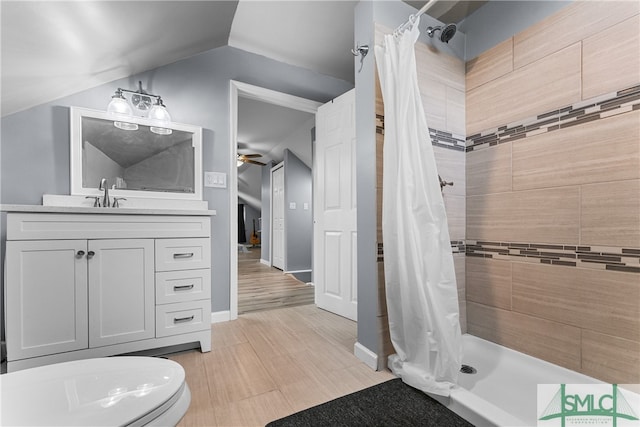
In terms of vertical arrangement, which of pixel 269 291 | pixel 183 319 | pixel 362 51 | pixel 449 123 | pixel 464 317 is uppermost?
pixel 362 51

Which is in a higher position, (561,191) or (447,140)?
(447,140)

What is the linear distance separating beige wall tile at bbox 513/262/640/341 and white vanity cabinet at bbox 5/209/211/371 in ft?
6.28

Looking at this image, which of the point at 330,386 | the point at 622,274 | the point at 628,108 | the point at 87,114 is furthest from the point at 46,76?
the point at 622,274

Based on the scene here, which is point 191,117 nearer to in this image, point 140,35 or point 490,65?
point 140,35

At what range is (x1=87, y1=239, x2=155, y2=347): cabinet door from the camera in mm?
1398

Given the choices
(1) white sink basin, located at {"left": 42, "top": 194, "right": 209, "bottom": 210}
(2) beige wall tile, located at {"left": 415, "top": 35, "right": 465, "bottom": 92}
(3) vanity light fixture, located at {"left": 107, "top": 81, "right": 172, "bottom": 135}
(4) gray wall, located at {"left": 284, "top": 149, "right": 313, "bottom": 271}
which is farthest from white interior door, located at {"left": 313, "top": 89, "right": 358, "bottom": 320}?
(4) gray wall, located at {"left": 284, "top": 149, "right": 313, "bottom": 271}

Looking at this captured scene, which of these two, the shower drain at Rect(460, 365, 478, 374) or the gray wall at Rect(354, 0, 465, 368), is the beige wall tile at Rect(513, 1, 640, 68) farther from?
the shower drain at Rect(460, 365, 478, 374)

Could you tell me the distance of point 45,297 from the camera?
51.2 inches

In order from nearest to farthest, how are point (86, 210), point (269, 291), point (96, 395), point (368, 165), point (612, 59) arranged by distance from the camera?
point (96, 395), point (612, 59), point (86, 210), point (368, 165), point (269, 291)

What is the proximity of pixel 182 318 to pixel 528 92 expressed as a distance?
2.45 m

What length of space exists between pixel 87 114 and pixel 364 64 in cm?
185

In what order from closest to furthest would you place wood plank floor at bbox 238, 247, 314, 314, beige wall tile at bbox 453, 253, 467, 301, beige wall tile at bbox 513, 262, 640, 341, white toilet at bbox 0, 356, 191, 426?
1. white toilet at bbox 0, 356, 191, 426
2. beige wall tile at bbox 513, 262, 640, 341
3. beige wall tile at bbox 453, 253, 467, 301
4. wood plank floor at bbox 238, 247, 314, 314

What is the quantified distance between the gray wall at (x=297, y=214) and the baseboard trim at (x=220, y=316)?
2.24 m

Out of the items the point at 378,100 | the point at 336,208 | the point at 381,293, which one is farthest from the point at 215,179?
the point at 381,293
